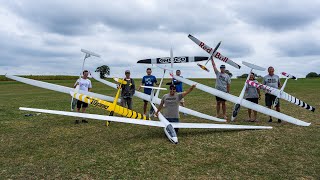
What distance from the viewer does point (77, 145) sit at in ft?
26.6

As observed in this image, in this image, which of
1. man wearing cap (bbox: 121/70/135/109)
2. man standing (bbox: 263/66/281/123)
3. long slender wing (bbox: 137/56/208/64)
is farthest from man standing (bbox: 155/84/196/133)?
long slender wing (bbox: 137/56/208/64)

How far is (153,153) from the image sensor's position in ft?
23.9

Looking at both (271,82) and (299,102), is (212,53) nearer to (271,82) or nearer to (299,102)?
(271,82)

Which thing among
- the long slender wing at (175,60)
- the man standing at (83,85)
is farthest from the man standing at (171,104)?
the long slender wing at (175,60)

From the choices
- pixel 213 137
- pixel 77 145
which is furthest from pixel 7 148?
pixel 213 137

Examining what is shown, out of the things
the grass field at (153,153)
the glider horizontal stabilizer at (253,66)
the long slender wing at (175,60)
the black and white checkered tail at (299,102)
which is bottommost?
the grass field at (153,153)

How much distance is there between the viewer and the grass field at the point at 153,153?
6.05 m

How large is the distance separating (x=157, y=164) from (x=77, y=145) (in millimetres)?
2876

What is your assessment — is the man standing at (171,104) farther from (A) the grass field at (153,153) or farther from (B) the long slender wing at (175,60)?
(B) the long slender wing at (175,60)

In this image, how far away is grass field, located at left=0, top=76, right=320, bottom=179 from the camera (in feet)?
19.9

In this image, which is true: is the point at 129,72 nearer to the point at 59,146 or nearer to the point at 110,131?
the point at 110,131

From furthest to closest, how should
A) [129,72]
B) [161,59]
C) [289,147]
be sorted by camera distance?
[161,59], [129,72], [289,147]

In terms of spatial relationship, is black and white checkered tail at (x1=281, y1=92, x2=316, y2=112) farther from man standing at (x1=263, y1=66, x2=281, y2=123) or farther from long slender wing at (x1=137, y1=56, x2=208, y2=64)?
long slender wing at (x1=137, y1=56, x2=208, y2=64)

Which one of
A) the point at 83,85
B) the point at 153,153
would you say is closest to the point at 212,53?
the point at 83,85
